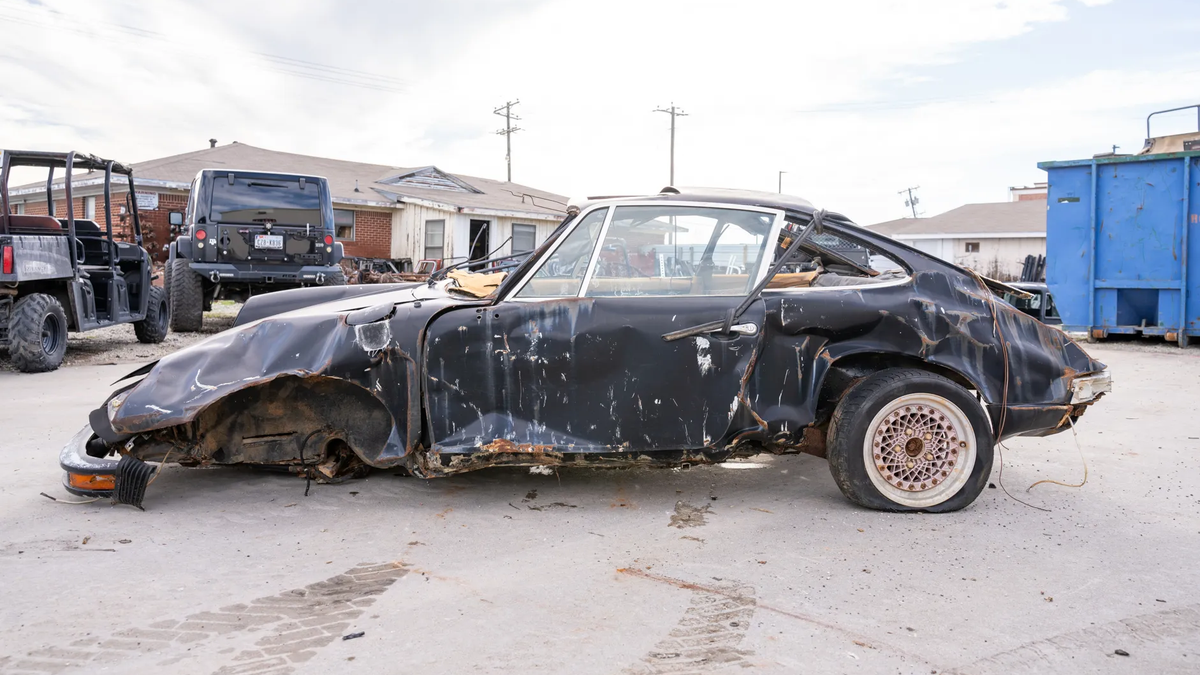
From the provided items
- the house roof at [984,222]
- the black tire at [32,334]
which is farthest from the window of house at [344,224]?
the house roof at [984,222]

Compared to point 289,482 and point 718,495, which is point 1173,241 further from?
point 289,482

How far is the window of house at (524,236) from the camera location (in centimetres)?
2766

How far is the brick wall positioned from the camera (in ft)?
86.9

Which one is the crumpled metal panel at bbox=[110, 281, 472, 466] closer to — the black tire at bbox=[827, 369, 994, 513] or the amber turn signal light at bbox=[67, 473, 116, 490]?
the amber turn signal light at bbox=[67, 473, 116, 490]

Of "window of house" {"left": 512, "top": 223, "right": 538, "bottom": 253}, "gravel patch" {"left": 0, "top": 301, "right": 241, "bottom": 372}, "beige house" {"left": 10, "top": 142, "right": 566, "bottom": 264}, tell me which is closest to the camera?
"gravel patch" {"left": 0, "top": 301, "right": 241, "bottom": 372}

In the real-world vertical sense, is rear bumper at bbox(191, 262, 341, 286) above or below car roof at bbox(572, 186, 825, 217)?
below

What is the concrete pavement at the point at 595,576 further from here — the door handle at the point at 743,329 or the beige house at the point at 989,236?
the beige house at the point at 989,236

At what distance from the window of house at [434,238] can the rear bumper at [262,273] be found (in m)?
13.4

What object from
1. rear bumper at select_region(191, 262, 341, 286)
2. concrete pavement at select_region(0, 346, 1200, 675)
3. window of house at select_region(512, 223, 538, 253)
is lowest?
concrete pavement at select_region(0, 346, 1200, 675)

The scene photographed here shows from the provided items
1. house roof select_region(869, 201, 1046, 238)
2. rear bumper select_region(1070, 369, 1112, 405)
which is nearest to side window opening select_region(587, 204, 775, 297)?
rear bumper select_region(1070, 369, 1112, 405)

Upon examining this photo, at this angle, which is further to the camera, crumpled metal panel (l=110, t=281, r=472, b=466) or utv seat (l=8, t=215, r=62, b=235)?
utv seat (l=8, t=215, r=62, b=235)

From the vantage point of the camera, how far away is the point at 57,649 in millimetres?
2758

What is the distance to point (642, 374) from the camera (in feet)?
13.6

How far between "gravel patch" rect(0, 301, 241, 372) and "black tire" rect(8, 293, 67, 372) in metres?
0.43
